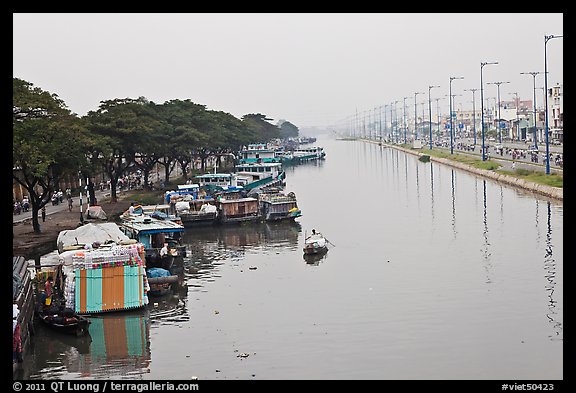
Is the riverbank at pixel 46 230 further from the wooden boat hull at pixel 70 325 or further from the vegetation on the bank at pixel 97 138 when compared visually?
the wooden boat hull at pixel 70 325

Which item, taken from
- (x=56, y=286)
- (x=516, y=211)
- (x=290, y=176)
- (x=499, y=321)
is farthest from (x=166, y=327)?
(x=290, y=176)

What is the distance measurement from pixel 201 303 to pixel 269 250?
8.63 m

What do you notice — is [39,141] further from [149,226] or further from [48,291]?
[48,291]

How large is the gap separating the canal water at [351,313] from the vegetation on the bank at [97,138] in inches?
242

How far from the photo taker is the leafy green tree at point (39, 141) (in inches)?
Answer: 1083

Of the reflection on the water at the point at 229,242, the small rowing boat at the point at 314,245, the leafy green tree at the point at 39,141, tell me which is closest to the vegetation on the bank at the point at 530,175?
the reflection on the water at the point at 229,242

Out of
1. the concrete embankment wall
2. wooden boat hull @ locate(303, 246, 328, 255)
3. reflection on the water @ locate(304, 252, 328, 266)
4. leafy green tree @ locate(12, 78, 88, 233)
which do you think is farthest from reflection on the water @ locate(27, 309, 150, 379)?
the concrete embankment wall

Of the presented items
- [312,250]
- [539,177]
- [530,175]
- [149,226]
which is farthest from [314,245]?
[530,175]

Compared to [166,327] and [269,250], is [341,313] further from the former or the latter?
[269,250]

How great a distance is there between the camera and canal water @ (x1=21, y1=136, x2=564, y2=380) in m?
15.0

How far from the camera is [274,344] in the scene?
53.9 feet

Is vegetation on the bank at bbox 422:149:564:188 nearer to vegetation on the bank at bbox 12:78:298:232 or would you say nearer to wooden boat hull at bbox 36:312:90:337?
vegetation on the bank at bbox 12:78:298:232

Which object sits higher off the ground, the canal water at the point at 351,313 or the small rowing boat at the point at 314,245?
the small rowing boat at the point at 314,245
